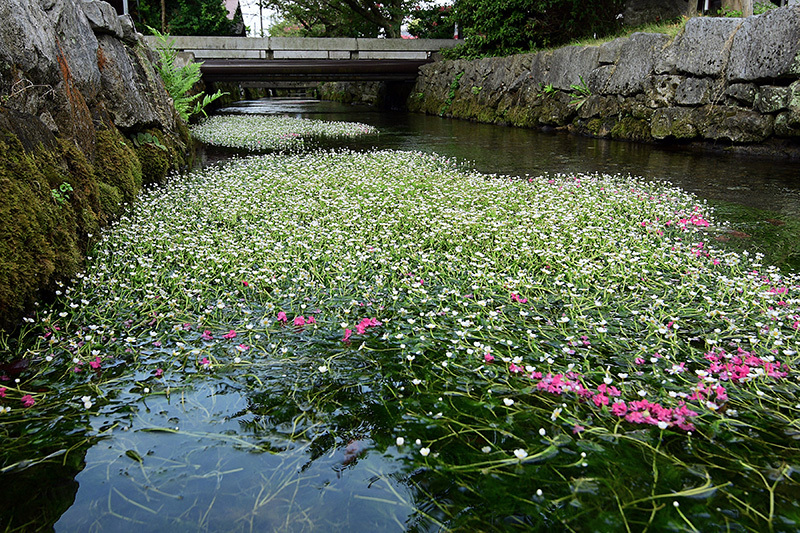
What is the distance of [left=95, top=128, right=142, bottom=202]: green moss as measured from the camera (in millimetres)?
6582

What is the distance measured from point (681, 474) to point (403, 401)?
1.44 m

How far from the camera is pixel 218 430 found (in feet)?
9.58

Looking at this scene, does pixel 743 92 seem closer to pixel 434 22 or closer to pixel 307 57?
pixel 307 57

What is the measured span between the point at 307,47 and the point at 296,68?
3.32m

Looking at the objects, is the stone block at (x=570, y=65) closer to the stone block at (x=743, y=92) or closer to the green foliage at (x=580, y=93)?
the green foliage at (x=580, y=93)

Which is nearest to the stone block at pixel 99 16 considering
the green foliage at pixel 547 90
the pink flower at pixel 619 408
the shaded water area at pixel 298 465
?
the shaded water area at pixel 298 465

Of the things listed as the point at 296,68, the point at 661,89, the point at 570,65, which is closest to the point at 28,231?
the point at 661,89

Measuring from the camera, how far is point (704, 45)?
12.7 metres

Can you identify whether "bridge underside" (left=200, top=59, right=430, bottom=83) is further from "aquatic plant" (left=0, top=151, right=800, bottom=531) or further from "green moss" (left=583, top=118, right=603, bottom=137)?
"aquatic plant" (left=0, top=151, right=800, bottom=531)

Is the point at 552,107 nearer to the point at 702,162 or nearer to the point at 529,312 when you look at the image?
the point at 702,162

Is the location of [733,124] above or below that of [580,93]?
below

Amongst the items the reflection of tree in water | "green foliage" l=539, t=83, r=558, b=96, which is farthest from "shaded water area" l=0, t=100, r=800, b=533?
"green foliage" l=539, t=83, r=558, b=96

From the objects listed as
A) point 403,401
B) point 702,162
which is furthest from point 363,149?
point 403,401

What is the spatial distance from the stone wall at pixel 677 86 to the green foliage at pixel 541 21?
4.48 ft
